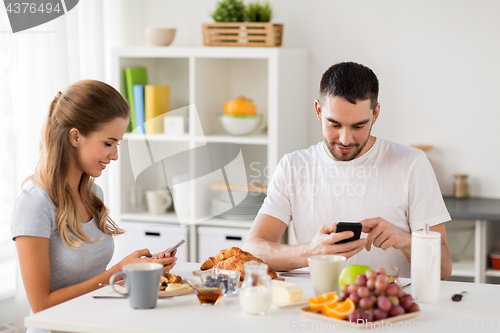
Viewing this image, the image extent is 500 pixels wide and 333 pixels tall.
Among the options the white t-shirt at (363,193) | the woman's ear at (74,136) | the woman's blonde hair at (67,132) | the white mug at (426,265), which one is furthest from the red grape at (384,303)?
the woman's ear at (74,136)

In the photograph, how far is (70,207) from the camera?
5.51 feet

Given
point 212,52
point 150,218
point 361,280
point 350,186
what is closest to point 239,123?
point 212,52

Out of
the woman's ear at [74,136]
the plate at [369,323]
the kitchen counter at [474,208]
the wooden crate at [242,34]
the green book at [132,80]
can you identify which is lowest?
the kitchen counter at [474,208]

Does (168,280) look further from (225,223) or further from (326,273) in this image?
(225,223)

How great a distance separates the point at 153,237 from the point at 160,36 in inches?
44.2

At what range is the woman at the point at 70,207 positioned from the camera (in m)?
1.57

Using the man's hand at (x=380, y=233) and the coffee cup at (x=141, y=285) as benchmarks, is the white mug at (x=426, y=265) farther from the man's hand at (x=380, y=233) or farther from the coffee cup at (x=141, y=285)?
the coffee cup at (x=141, y=285)

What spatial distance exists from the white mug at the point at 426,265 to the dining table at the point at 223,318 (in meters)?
0.03

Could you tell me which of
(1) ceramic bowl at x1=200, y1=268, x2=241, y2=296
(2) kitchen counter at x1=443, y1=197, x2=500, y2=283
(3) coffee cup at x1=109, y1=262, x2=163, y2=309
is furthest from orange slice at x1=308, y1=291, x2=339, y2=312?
(2) kitchen counter at x1=443, y1=197, x2=500, y2=283

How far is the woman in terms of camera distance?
61.6 inches

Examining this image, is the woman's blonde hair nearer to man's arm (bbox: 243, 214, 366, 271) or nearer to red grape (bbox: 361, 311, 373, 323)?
man's arm (bbox: 243, 214, 366, 271)

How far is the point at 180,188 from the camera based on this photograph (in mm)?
3275

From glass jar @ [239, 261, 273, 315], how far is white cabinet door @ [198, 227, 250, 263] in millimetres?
1764

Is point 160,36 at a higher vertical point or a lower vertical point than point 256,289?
higher
